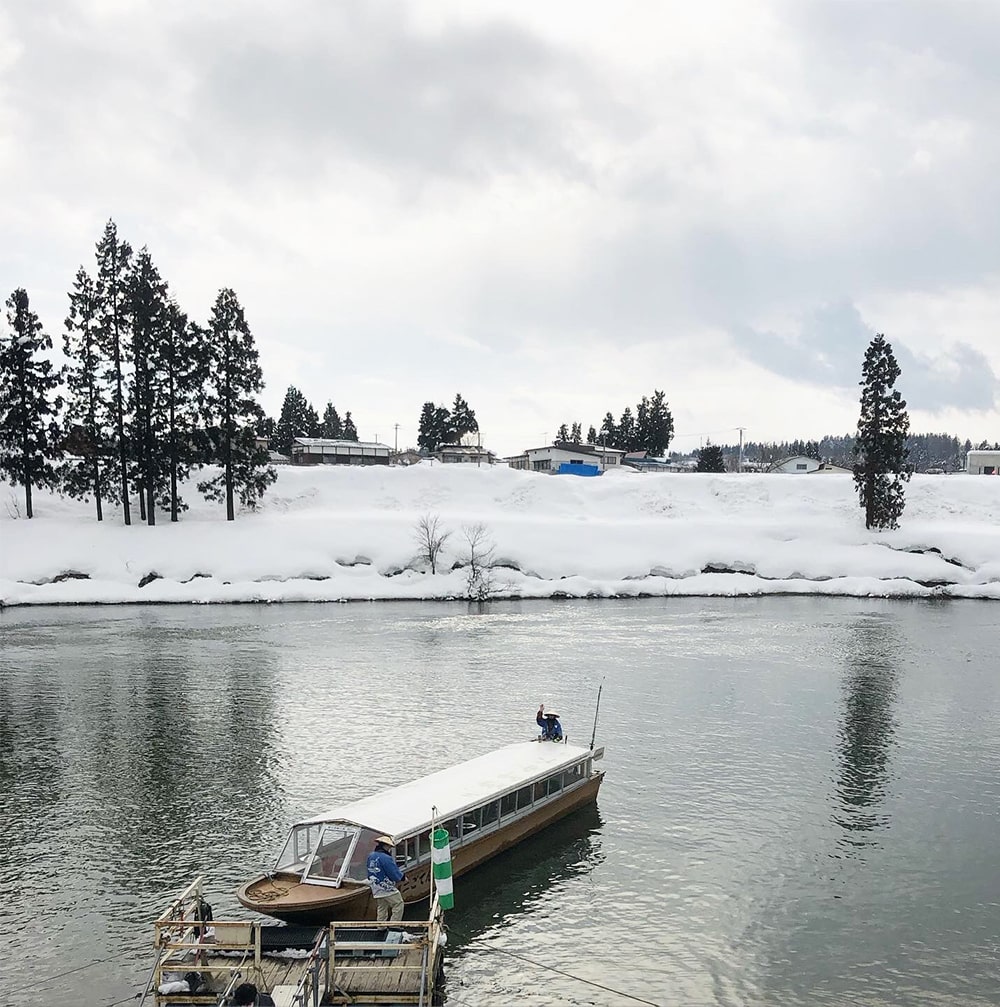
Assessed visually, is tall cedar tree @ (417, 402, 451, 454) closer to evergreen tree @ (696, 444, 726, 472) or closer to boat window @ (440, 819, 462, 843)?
evergreen tree @ (696, 444, 726, 472)

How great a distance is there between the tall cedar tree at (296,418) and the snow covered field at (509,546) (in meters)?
57.1

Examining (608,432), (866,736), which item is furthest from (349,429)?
(866,736)

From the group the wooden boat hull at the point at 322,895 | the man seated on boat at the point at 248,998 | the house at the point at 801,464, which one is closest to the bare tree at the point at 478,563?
the wooden boat hull at the point at 322,895

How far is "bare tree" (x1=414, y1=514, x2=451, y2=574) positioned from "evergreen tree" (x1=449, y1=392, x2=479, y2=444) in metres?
63.7

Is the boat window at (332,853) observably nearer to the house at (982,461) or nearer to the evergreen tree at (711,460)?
the evergreen tree at (711,460)

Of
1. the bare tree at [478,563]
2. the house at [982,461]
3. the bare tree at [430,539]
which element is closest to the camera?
the bare tree at [478,563]

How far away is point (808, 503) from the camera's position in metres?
81.8

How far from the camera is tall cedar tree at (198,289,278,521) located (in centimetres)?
6888

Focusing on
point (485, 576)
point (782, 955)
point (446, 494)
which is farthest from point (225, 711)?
point (446, 494)

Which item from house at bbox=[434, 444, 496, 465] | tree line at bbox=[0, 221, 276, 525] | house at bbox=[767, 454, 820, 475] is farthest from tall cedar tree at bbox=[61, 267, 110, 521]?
house at bbox=[767, 454, 820, 475]

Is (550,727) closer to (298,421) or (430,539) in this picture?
(430,539)

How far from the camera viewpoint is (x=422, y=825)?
674 inches

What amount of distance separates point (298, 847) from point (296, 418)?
132 m

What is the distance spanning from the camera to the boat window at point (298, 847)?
16.1m
